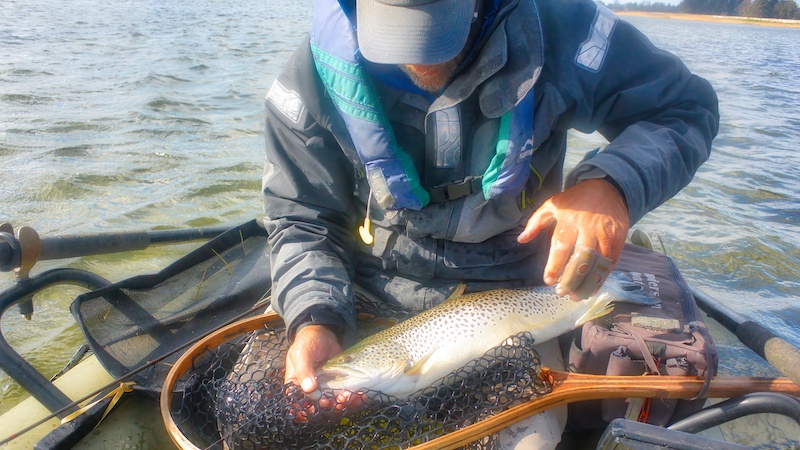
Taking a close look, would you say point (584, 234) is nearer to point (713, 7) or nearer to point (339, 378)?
point (339, 378)

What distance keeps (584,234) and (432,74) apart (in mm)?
924

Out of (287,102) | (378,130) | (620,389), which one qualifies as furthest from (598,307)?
(287,102)

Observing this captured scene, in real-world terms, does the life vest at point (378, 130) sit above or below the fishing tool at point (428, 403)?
above

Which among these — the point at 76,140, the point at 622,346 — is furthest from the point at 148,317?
the point at 76,140

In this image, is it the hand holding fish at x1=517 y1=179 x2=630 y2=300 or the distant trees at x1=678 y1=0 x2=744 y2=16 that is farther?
the distant trees at x1=678 y1=0 x2=744 y2=16

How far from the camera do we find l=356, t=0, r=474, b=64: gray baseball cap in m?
2.15

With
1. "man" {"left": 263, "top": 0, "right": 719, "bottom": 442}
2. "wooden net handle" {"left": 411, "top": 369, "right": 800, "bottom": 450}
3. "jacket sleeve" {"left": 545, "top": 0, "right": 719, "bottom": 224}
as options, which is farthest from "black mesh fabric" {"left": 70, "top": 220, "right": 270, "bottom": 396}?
"jacket sleeve" {"left": 545, "top": 0, "right": 719, "bottom": 224}

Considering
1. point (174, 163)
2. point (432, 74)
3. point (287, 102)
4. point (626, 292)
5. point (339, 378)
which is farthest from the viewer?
point (174, 163)

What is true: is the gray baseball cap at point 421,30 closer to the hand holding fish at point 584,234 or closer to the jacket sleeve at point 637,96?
the jacket sleeve at point 637,96

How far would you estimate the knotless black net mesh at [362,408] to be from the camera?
7.06 feet

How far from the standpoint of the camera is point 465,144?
2.57m

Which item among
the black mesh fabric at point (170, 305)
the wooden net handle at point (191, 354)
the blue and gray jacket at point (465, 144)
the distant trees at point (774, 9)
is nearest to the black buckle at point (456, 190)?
the blue and gray jacket at point (465, 144)

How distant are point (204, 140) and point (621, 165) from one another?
7.64m

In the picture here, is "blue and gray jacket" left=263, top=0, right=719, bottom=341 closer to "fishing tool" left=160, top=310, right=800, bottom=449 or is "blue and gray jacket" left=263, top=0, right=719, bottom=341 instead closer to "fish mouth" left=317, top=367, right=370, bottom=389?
"fish mouth" left=317, top=367, right=370, bottom=389
